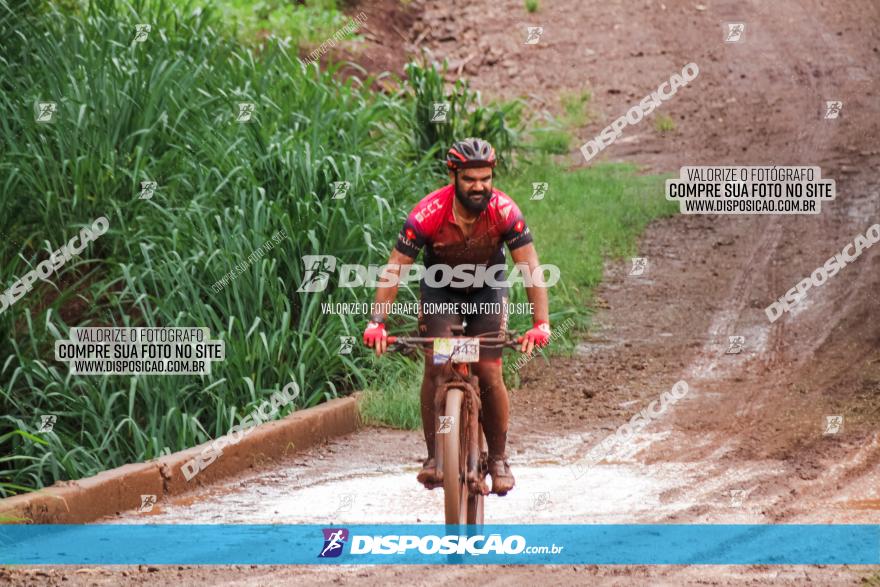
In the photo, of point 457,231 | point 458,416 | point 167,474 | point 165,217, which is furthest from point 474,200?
point 165,217

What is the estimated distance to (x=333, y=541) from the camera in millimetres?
8180

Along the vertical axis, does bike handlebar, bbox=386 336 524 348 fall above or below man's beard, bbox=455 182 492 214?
below

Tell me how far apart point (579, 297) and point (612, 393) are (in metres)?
2.15

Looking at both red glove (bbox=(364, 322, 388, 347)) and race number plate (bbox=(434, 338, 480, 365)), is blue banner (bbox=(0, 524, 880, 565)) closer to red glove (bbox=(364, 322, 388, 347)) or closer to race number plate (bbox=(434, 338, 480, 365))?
race number plate (bbox=(434, 338, 480, 365))

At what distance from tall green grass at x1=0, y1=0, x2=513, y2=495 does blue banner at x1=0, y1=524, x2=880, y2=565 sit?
60.6 inches

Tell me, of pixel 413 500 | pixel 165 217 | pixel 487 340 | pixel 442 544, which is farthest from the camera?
pixel 165 217

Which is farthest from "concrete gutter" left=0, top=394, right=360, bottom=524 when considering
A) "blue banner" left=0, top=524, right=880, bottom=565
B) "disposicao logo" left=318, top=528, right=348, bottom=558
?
"disposicao logo" left=318, top=528, right=348, bottom=558

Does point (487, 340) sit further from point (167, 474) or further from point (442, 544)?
point (167, 474)

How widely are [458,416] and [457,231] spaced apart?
1.09m

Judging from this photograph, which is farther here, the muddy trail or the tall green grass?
the tall green grass

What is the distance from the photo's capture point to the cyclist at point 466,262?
7.58m

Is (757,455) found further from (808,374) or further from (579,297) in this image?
(579,297)

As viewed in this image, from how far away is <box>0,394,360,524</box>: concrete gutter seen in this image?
28.4 feet

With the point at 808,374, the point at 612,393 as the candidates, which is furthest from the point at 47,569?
the point at 808,374
